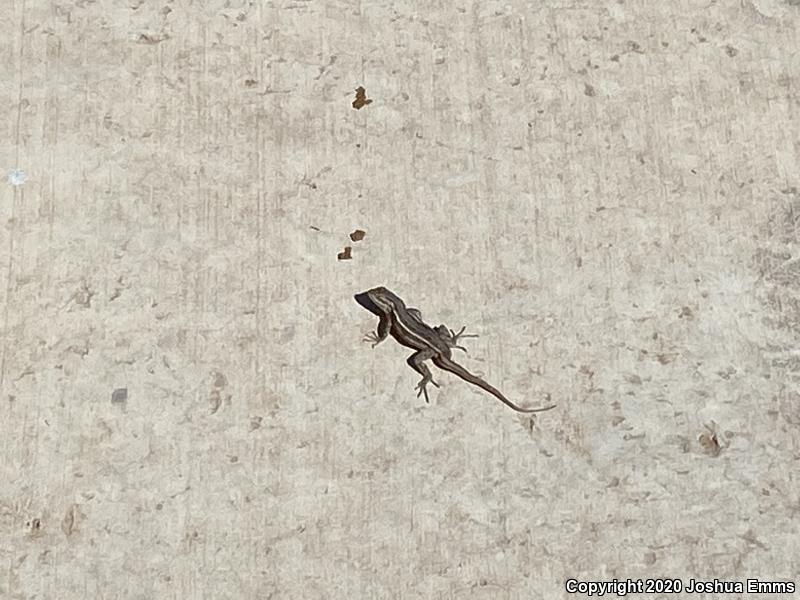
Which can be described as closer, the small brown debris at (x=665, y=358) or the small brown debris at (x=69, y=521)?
the small brown debris at (x=69, y=521)

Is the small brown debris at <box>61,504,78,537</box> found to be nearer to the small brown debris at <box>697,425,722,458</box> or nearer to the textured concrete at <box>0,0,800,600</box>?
the textured concrete at <box>0,0,800,600</box>

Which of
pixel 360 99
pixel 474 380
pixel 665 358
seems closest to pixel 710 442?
pixel 665 358

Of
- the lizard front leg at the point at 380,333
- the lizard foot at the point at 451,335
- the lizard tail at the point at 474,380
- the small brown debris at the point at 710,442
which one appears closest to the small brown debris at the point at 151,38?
the lizard front leg at the point at 380,333

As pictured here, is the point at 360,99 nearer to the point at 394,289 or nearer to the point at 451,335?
the point at 394,289

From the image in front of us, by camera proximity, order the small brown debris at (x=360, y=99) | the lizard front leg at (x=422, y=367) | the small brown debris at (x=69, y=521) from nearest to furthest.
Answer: the small brown debris at (x=69, y=521) → the lizard front leg at (x=422, y=367) → the small brown debris at (x=360, y=99)

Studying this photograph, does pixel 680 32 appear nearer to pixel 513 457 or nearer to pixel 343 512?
pixel 513 457

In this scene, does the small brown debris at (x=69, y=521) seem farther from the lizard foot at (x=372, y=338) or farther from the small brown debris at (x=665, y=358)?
the small brown debris at (x=665, y=358)
